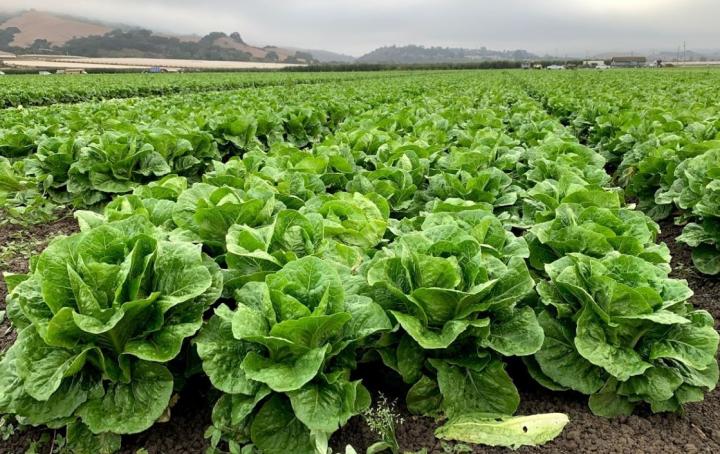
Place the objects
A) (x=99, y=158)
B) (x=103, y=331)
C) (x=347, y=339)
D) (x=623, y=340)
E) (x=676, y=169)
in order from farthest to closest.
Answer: (x=99, y=158)
(x=676, y=169)
(x=623, y=340)
(x=347, y=339)
(x=103, y=331)

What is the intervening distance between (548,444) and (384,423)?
Answer: 2.24 feet

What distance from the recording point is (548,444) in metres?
2.14

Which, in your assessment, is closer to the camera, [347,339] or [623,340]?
[347,339]

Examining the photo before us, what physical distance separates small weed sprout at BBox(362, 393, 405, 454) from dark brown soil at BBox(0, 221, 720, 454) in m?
0.04

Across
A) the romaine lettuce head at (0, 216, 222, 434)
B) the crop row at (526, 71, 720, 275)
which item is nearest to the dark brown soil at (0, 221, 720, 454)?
the romaine lettuce head at (0, 216, 222, 434)

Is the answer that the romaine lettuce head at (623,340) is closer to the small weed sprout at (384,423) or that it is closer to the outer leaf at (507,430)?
the outer leaf at (507,430)

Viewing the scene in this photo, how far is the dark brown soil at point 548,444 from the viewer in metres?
2.14

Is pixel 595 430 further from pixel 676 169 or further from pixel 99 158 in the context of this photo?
pixel 99 158

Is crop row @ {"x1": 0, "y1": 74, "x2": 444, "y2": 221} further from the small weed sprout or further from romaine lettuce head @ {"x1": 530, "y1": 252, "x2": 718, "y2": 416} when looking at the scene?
romaine lettuce head @ {"x1": 530, "y1": 252, "x2": 718, "y2": 416}

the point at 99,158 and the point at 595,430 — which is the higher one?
the point at 99,158

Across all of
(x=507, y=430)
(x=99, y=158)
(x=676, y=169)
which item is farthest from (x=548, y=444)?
(x=99, y=158)

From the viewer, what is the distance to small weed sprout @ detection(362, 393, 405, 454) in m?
2.06

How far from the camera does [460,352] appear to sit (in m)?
2.35

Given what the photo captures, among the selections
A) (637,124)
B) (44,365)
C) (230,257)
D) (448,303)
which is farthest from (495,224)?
(637,124)
